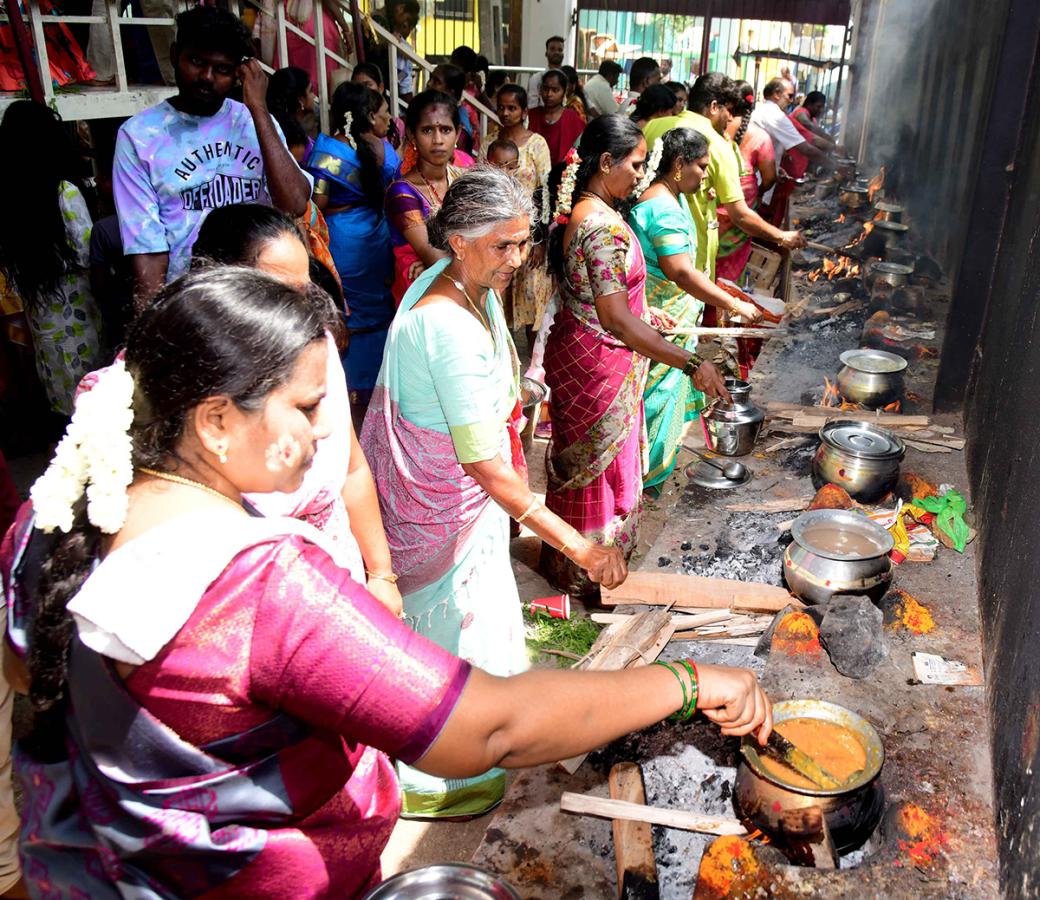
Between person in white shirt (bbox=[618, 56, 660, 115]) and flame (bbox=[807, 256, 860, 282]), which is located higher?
person in white shirt (bbox=[618, 56, 660, 115])

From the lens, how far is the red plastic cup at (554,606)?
172 inches

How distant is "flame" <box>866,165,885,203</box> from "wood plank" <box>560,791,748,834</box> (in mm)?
11994

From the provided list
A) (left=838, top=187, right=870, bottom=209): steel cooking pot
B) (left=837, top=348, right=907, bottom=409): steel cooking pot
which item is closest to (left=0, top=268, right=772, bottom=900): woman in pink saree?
(left=837, top=348, right=907, bottom=409): steel cooking pot

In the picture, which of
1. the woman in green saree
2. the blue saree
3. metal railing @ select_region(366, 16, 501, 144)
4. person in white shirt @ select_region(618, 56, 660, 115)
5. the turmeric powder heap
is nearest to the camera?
the turmeric powder heap

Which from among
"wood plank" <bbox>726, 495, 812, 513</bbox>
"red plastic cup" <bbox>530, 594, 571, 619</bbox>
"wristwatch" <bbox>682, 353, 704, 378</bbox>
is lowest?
"red plastic cup" <bbox>530, 594, 571, 619</bbox>

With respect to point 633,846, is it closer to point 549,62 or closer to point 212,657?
point 212,657

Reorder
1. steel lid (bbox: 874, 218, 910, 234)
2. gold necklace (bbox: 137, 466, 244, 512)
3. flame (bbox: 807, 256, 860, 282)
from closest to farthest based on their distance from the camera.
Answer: gold necklace (bbox: 137, 466, 244, 512) → steel lid (bbox: 874, 218, 910, 234) → flame (bbox: 807, 256, 860, 282)

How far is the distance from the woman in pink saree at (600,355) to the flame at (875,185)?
995 centimetres

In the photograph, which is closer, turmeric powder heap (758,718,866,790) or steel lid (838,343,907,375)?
turmeric powder heap (758,718,866,790)

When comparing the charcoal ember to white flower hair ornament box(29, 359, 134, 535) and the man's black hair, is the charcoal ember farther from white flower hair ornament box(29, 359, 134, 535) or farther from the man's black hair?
the man's black hair

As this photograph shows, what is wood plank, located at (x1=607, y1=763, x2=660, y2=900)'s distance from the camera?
241cm

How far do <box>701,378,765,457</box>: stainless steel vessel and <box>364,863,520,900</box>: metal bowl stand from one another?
3.82 m

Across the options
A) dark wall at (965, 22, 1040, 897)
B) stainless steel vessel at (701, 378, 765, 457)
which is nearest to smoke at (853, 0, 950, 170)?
dark wall at (965, 22, 1040, 897)

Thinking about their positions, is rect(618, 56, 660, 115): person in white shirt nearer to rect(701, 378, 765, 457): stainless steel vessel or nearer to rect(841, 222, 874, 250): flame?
rect(841, 222, 874, 250): flame
